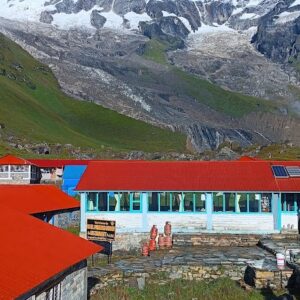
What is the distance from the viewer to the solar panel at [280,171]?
1589 inches

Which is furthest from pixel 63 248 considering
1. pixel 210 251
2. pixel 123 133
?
pixel 123 133

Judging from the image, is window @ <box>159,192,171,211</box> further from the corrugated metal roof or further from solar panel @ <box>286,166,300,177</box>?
the corrugated metal roof

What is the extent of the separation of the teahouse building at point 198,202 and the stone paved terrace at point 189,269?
686 cm

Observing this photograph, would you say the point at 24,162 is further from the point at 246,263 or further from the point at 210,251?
the point at 246,263

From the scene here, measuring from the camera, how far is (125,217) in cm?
3894

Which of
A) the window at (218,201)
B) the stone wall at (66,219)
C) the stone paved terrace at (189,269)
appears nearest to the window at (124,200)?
the stone wall at (66,219)

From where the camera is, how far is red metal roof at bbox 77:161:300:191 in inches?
1542

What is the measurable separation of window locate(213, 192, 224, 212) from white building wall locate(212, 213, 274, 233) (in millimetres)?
548

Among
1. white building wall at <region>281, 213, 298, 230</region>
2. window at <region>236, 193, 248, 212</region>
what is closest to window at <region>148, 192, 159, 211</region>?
window at <region>236, 193, 248, 212</region>

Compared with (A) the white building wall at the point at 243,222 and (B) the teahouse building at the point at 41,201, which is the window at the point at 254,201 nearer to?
(A) the white building wall at the point at 243,222

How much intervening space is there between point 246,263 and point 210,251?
584 cm

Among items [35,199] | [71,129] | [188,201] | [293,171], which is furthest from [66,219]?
[71,129]

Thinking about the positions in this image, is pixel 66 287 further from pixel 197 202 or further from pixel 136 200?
pixel 197 202

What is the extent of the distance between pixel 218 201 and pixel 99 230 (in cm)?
964
